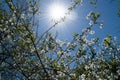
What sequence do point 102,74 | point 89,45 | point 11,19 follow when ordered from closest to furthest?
point 102,74
point 11,19
point 89,45

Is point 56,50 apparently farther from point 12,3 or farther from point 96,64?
point 12,3

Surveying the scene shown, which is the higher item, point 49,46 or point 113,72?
point 49,46

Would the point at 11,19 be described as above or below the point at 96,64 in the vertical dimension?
above

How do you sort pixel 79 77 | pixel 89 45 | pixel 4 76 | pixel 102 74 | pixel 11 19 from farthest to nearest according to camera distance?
pixel 89 45, pixel 4 76, pixel 11 19, pixel 102 74, pixel 79 77

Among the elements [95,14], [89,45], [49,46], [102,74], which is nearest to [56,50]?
[49,46]

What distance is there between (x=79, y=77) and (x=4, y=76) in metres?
3.08

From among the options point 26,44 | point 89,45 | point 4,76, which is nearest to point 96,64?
point 89,45

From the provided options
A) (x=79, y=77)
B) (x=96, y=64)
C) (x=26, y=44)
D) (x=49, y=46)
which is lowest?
(x=79, y=77)

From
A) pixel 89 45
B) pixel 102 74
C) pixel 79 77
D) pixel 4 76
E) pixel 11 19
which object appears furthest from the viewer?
pixel 89 45

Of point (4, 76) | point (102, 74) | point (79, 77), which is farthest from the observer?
point (4, 76)

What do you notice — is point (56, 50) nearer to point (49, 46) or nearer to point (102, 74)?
point (49, 46)

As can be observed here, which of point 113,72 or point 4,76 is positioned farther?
point 4,76

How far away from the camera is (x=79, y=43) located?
33.0 feet

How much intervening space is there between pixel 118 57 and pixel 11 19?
13.4ft
